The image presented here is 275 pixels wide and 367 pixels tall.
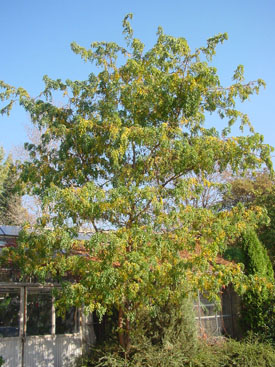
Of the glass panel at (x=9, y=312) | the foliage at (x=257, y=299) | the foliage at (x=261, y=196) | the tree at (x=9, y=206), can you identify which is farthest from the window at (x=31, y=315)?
the tree at (x=9, y=206)

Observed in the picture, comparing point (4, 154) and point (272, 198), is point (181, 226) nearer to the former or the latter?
point (272, 198)

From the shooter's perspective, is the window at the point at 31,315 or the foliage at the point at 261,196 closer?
the window at the point at 31,315

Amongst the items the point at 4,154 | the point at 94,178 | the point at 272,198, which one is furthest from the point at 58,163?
the point at 4,154

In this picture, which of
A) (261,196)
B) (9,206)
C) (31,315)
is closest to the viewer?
(31,315)

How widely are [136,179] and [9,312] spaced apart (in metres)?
4.77

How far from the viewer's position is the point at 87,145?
9.48m

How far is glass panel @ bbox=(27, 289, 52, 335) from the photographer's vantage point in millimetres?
10719

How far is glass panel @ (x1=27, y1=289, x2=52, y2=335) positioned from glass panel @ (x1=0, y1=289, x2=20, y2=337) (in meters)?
0.30

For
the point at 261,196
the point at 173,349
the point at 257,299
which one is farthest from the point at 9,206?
the point at 173,349

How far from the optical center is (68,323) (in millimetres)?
11320

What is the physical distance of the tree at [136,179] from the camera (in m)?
8.02

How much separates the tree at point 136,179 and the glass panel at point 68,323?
1.91m

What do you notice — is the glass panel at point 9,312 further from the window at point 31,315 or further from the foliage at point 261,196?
the foliage at point 261,196

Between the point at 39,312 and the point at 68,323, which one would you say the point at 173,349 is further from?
the point at 39,312
